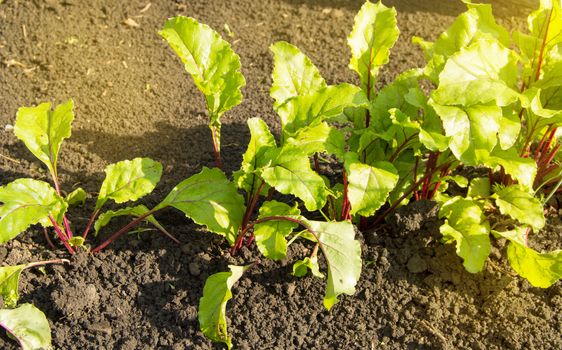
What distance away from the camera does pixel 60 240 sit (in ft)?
8.94

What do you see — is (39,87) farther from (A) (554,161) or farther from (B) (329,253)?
(A) (554,161)

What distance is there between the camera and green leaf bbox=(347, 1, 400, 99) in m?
2.67

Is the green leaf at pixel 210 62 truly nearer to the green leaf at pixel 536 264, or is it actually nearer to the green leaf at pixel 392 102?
the green leaf at pixel 392 102

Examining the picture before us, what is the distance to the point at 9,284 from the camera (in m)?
2.42

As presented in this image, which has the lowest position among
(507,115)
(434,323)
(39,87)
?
(434,323)

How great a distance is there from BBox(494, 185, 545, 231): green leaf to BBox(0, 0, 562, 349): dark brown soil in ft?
0.90

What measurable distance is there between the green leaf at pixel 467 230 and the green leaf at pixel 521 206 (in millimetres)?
99

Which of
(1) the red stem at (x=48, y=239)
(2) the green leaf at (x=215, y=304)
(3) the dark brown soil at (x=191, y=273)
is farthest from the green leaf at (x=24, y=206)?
(2) the green leaf at (x=215, y=304)

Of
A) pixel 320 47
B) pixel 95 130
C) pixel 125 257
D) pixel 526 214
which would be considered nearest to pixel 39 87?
pixel 95 130

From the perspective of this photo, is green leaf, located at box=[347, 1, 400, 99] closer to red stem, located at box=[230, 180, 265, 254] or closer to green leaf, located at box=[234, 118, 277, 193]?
green leaf, located at box=[234, 118, 277, 193]

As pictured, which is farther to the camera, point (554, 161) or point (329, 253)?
point (554, 161)

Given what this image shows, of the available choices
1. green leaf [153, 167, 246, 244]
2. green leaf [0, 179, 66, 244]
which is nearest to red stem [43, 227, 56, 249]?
green leaf [0, 179, 66, 244]

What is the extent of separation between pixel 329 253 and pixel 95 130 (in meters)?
1.43

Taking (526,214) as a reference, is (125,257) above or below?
below
